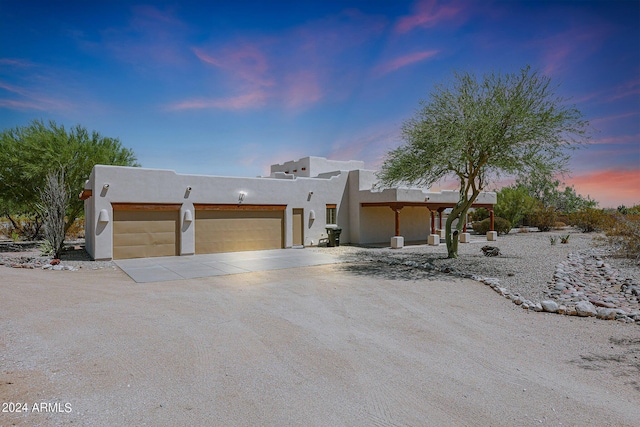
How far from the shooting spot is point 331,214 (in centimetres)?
2095

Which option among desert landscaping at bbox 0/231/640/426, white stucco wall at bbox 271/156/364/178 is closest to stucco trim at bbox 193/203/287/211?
desert landscaping at bbox 0/231/640/426

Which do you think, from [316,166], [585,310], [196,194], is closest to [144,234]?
[196,194]

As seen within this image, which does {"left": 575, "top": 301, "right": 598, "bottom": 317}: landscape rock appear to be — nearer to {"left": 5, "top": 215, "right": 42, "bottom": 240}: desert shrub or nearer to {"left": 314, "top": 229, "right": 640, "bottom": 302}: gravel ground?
{"left": 314, "top": 229, "right": 640, "bottom": 302}: gravel ground

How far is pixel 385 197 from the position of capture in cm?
1983

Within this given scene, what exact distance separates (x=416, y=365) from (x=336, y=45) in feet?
52.2

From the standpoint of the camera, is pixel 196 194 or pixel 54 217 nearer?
pixel 54 217

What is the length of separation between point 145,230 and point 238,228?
13.8ft

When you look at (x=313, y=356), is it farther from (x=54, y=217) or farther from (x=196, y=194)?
(x=54, y=217)

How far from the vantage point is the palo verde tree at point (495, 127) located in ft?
40.7

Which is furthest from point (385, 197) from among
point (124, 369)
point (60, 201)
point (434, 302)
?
point (124, 369)

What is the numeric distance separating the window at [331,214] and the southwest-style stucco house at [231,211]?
6cm

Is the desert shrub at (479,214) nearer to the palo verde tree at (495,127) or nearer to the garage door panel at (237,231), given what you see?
the palo verde tree at (495,127)

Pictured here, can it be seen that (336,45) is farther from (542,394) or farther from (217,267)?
(542,394)

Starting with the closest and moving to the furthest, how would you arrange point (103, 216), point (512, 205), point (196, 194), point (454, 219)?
point (103, 216) < point (454, 219) < point (196, 194) < point (512, 205)
